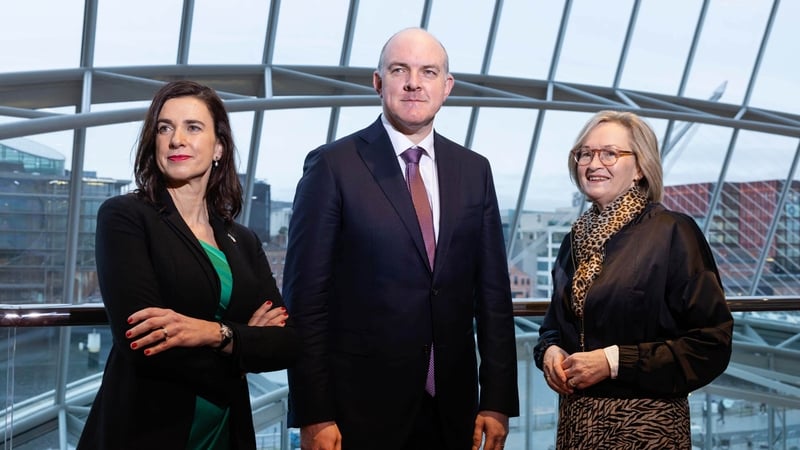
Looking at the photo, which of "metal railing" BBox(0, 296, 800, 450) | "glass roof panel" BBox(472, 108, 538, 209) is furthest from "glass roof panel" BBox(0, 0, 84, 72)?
"metal railing" BBox(0, 296, 800, 450)

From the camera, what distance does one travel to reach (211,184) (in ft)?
8.02

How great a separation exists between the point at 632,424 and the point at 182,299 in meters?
1.34

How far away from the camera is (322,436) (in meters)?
2.35

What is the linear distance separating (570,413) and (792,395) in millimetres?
1692

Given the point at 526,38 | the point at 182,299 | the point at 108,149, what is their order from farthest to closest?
the point at 526,38, the point at 108,149, the point at 182,299

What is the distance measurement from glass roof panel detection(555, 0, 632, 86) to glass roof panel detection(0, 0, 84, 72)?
6.68m

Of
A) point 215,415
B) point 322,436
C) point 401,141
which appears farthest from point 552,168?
point 215,415

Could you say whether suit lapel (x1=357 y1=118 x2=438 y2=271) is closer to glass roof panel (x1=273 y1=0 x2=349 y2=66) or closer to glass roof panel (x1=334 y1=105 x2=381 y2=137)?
glass roof panel (x1=273 y1=0 x2=349 y2=66)

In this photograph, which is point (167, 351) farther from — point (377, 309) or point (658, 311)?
point (658, 311)

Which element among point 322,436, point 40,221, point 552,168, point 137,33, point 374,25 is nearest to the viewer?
point 322,436

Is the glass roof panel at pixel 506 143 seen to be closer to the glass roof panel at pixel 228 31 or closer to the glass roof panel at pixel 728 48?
the glass roof panel at pixel 728 48

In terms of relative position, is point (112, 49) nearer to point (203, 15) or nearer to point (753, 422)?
point (203, 15)

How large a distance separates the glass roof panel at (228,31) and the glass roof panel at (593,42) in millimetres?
4558

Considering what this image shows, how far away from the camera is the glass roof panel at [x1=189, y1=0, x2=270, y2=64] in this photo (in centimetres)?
952
